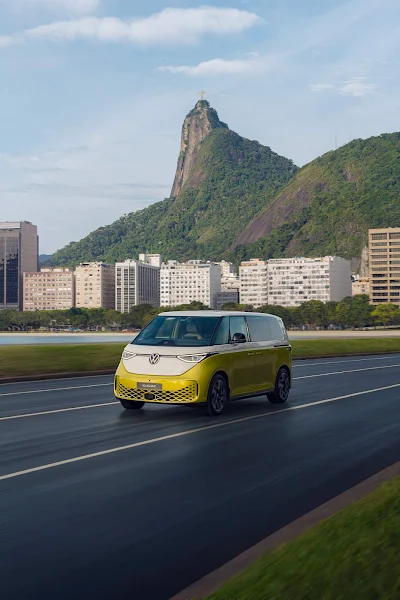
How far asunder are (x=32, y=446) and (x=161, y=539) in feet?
16.2

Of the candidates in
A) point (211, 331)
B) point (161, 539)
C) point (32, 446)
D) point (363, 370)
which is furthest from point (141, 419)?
point (363, 370)

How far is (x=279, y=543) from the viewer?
228 inches

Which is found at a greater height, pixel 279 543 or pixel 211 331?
pixel 211 331

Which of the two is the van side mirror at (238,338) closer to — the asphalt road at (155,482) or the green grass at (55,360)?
the asphalt road at (155,482)

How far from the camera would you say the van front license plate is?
47.5 feet

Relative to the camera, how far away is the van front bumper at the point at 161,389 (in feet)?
46.8

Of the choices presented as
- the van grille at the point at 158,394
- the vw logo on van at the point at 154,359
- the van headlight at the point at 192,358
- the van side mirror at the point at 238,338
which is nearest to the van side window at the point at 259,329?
the van side mirror at the point at 238,338

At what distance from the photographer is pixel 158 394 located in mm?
14508

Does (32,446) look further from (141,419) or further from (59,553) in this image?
(59,553)

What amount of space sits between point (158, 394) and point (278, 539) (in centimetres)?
867

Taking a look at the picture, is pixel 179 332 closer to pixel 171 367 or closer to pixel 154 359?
pixel 154 359

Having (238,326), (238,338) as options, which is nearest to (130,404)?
(238,338)

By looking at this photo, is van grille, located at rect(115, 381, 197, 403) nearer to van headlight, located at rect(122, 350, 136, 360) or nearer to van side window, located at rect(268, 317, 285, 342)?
van headlight, located at rect(122, 350, 136, 360)

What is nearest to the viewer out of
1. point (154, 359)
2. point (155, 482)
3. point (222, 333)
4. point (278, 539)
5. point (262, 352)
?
Answer: point (278, 539)
